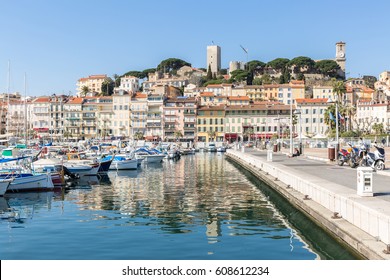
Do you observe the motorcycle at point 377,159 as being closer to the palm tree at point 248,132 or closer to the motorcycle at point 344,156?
the motorcycle at point 344,156

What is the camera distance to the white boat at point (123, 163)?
54062 millimetres

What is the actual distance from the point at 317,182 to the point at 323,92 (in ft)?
434

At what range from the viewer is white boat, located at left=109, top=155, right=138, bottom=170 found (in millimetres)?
54062

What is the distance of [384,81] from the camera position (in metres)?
195

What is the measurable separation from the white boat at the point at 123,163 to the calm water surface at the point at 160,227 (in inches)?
809

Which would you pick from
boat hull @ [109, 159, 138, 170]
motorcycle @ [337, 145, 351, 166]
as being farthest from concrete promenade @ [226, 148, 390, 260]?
boat hull @ [109, 159, 138, 170]

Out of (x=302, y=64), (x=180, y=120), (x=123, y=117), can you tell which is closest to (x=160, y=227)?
(x=180, y=120)

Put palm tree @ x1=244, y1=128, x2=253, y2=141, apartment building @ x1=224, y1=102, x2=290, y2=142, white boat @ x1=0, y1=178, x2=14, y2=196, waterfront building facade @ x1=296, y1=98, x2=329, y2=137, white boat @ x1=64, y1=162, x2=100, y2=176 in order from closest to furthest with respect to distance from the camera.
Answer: white boat @ x1=0, y1=178, x2=14, y2=196 < white boat @ x1=64, y1=162, x2=100, y2=176 < palm tree @ x1=244, y1=128, x2=253, y2=141 < waterfront building facade @ x1=296, y1=98, x2=329, y2=137 < apartment building @ x1=224, y1=102, x2=290, y2=142

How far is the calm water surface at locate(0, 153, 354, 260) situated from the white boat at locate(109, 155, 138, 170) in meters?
20.5

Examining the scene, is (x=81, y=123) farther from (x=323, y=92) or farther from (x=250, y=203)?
(x=250, y=203)

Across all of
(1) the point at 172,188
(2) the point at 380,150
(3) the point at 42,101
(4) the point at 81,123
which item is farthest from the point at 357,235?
(3) the point at 42,101

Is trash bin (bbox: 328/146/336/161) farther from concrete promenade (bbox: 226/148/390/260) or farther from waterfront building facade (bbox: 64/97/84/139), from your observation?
waterfront building facade (bbox: 64/97/84/139)

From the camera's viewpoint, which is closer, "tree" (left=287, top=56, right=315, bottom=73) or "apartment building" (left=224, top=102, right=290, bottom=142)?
"apartment building" (left=224, top=102, right=290, bottom=142)

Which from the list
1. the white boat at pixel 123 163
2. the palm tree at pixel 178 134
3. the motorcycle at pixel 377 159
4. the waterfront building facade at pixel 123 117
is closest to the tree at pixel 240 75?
the waterfront building facade at pixel 123 117
